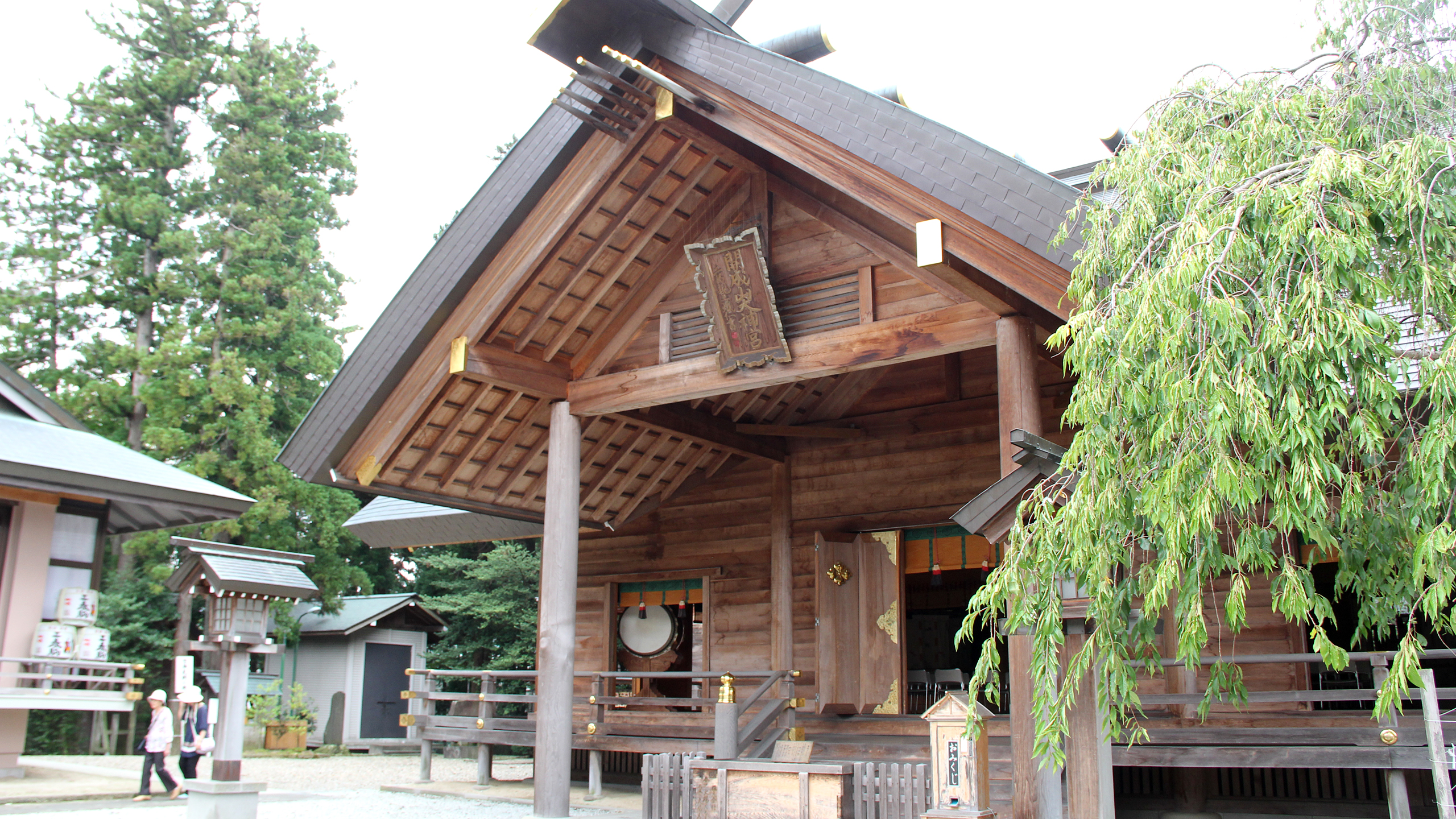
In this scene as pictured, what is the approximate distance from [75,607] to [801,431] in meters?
9.25

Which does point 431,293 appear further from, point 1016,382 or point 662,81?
point 1016,382

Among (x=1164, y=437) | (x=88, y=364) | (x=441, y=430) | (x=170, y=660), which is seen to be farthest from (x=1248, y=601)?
(x=88, y=364)

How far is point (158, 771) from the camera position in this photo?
10688 mm

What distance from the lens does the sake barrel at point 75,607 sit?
1305cm

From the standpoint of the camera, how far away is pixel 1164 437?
4281 mm

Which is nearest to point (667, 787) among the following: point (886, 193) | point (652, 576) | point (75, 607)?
point (652, 576)

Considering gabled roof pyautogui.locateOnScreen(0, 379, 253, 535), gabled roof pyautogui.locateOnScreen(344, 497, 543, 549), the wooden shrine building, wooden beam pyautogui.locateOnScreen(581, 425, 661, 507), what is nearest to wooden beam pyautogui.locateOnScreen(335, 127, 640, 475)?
the wooden shrine building

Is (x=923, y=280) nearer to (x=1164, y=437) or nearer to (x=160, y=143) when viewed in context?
(x=1164, y=437)

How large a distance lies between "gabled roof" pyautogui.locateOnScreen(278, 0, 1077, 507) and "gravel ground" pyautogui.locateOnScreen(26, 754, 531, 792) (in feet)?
15.9

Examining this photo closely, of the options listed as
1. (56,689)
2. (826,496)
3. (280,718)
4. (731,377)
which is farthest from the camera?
(280,718)

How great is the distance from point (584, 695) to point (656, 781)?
5103mm

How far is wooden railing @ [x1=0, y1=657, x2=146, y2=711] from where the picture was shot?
11.6 metres

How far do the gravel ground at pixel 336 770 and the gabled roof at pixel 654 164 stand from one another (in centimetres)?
484

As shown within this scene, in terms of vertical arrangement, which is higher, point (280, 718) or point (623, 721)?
point (623, 721)
